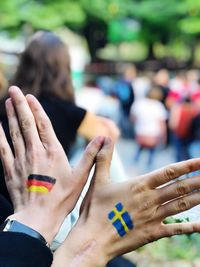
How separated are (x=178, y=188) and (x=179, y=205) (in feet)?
0.12

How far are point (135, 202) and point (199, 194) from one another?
4.9 inches

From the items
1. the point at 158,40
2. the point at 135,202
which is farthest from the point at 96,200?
the point at 158,40

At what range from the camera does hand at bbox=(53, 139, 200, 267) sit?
3.86ft

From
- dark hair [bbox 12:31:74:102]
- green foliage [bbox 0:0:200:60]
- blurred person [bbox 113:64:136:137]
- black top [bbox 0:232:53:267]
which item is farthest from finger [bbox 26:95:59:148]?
green foliage [bbox 0:0:200:60]

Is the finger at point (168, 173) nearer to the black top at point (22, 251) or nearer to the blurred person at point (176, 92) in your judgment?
the black top at point (22, 251)

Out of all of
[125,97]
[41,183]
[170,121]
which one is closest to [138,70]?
[125,97]

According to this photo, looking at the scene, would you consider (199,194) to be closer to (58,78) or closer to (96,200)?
(96,200)

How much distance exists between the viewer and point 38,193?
4.10 ft

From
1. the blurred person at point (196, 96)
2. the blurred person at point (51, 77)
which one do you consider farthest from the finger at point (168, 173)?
the blurred person at point (196, 96)

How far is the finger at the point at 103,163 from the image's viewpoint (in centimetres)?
122

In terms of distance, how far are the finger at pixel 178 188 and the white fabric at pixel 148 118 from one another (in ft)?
27.6

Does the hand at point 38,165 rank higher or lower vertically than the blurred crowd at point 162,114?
higher

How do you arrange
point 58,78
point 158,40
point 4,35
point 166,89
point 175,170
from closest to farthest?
1. point 175,170
2. point 58,78
3. point 166,89
4. point 4,35
5. point 158,40

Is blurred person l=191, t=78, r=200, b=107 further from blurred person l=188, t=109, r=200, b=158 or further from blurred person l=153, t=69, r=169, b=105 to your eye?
blurred person l=153, t=69, r=169, b=105
